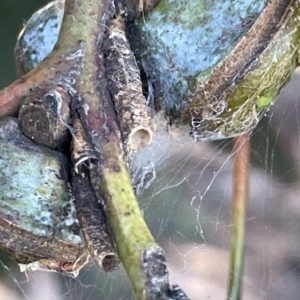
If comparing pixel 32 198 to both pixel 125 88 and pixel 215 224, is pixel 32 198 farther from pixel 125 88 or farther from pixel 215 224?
pixel 215 224

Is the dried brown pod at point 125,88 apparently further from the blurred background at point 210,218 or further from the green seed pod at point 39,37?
the blurred background at point 210,218

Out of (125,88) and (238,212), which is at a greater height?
(125,88)

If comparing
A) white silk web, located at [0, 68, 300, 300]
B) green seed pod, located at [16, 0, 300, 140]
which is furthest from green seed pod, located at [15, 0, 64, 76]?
white silk web, located at [0, 68, 300, 300]

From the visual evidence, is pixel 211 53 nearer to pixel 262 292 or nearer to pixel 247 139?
pixel 247 139

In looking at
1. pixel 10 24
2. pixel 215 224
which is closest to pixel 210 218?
pixel 215 224

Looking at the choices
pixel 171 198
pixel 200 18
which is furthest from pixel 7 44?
pixel 200 18

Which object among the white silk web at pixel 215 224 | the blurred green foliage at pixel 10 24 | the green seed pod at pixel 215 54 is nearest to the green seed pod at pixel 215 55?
the green seed pod at pixel 215 54
